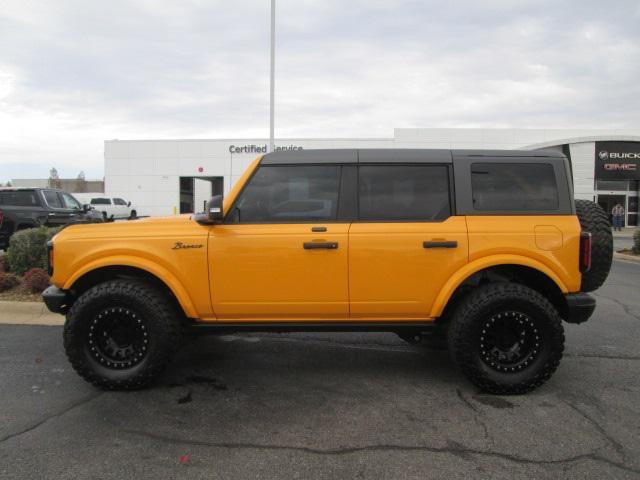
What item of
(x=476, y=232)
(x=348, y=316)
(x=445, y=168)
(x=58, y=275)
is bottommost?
(x=348, y=316)

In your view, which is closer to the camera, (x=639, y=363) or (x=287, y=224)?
(x=287, y=224)

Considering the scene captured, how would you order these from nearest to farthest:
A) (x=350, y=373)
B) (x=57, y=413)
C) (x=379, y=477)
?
(x=379, y=477) < (x=57, y=413) < (x=350, y=373)

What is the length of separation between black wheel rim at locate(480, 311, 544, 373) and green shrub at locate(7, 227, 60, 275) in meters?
6.57

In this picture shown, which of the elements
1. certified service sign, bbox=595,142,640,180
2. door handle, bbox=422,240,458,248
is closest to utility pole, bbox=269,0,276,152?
door handle, bbox=422,240,458,248

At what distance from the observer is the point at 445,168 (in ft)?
13.1

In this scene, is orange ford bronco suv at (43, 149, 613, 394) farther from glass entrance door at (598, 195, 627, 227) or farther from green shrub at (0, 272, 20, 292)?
glass entrance door at (598, 195, 627, 227)

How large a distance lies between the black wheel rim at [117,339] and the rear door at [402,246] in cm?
172

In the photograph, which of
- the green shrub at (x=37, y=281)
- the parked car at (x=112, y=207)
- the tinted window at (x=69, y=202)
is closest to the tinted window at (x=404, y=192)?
the green shrub at (x=37, y=281)

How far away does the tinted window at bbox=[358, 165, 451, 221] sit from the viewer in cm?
392

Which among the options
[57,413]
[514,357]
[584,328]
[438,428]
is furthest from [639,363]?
[57,413]

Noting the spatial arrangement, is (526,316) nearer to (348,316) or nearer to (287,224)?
(348,316)

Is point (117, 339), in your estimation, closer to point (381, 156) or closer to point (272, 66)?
point (381, 156)

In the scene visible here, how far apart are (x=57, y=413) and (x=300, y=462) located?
6.28 feet

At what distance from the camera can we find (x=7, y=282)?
695 centimetres
